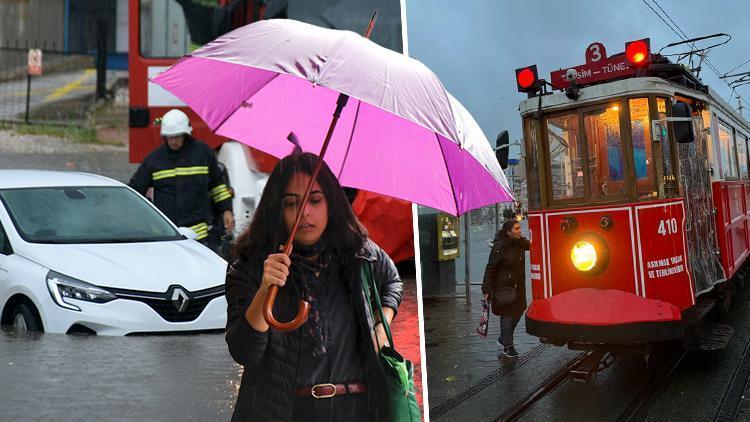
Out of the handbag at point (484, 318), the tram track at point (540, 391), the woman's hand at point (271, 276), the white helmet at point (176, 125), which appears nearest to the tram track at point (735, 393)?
the tram track at point (540, 391)

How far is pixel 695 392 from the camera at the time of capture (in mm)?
3771

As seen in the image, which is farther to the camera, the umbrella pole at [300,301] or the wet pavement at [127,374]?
the wet pavement at [127,374]

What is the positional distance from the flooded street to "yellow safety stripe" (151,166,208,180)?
53 centimetres

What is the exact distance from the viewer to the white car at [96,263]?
7.34ft

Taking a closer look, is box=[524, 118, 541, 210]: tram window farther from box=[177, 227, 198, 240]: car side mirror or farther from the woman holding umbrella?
the woman holding umbrella

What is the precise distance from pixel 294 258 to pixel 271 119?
0.44 metres

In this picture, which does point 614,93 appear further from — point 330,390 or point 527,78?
point 330,390

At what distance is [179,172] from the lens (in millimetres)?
2248

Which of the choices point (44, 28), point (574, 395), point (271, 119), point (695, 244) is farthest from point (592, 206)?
point (44, 28)

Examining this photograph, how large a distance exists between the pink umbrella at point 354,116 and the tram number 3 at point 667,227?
6.63 ft

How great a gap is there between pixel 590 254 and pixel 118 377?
266 cm

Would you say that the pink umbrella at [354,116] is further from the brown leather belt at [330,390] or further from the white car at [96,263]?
the white car at [96,263]

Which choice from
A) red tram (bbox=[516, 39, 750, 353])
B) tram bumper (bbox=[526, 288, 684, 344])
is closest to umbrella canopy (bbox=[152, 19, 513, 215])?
tram bumper (bbox=[526, 288, 684, 344])

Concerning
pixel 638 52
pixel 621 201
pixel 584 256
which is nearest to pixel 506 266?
pixel 584 256
